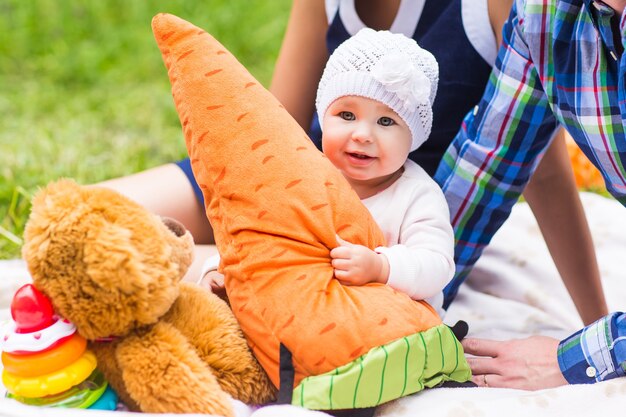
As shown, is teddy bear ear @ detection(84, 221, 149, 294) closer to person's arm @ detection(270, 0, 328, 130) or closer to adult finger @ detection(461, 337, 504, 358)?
adult finger @ detection(461, 337, 504, 358)

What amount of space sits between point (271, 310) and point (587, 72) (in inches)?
20.1

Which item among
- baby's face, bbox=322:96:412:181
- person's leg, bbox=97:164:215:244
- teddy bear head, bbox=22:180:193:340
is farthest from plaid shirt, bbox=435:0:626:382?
teddy bear head, bbox=22:180:193:340

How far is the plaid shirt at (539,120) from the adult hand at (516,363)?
27 mm

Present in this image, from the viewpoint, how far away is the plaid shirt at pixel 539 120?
3.05 ft

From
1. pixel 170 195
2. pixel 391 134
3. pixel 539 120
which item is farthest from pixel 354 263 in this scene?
pixel 170 195

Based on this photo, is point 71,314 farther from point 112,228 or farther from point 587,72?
point 587,72

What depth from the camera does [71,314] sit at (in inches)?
28.5

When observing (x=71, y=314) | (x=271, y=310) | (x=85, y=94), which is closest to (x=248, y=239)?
(x=271, y=310)

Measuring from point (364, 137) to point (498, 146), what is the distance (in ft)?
0.99

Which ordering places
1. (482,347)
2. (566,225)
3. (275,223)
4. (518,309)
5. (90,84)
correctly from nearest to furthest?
(275,223)
(482,347)
(566,225)
(518,309)
(90,84)

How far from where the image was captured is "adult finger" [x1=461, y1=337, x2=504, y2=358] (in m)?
1.04

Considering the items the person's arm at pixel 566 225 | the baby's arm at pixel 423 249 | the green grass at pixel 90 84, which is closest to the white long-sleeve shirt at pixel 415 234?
the baby's arm at pixel 423 249

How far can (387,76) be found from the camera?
0.92 metres

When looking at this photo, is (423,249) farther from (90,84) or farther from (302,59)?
(90,84)
